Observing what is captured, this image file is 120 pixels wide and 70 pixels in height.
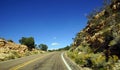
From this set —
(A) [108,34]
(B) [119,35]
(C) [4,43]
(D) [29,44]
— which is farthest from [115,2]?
(D) [29,44]

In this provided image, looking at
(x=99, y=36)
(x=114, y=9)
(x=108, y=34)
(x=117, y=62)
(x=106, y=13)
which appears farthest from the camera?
(x=106, y=13)

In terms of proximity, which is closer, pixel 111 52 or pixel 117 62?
pixel 117 62

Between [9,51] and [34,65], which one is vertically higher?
[9,51]

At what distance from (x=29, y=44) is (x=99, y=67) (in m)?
82.8

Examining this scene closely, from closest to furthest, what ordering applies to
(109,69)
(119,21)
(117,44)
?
1. (109,69)
2. (117,44)
3. (119,21)

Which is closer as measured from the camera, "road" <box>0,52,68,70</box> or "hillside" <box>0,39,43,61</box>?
"road" <box>0,52,68,70</box>

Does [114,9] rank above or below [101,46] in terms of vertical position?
above

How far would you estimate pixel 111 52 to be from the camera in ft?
55.0

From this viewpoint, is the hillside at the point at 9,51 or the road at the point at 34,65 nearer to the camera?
the road at the point at 34,65

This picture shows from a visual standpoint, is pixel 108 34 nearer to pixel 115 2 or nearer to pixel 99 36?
pixel 99 36

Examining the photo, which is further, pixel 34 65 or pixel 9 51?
pixel 9 51

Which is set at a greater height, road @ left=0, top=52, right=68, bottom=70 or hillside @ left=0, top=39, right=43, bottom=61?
hillside @ left=0, top=39, right=43, bottom=61

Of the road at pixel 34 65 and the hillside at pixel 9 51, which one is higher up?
the hillside at pixel 9 51

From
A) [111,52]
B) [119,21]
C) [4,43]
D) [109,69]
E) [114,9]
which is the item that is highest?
[4,43]
